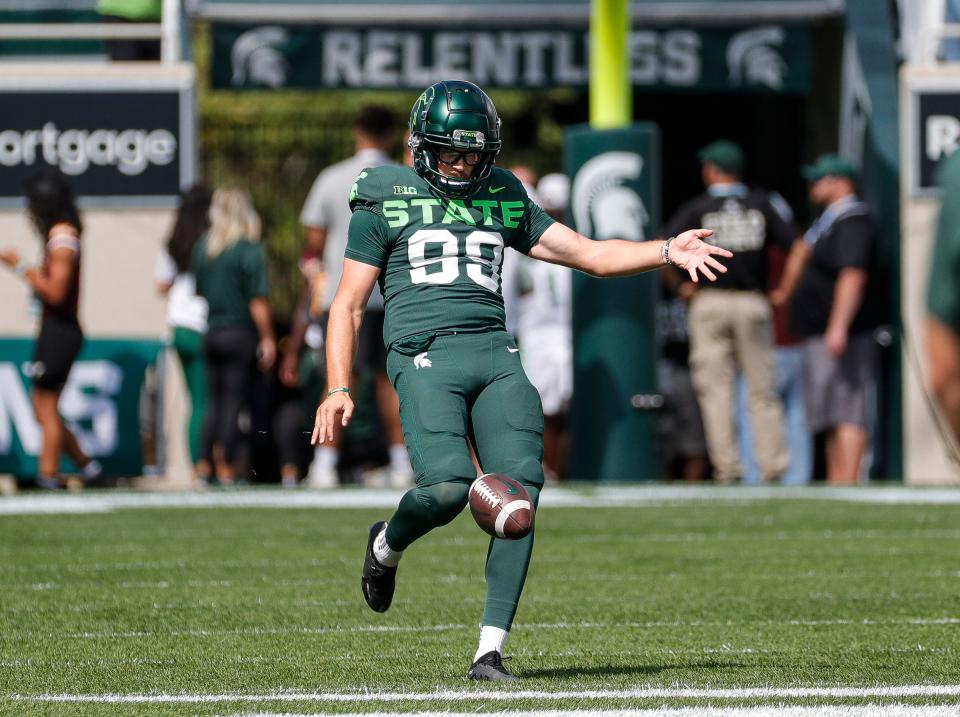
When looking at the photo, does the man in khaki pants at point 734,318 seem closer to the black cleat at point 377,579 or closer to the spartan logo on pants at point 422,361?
the black cleat at point 377,579

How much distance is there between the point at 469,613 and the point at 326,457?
6.76 meters

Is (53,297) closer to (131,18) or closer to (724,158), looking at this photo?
(131,18)

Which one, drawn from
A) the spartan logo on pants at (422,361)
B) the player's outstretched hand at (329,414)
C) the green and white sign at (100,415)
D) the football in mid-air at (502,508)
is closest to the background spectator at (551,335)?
the green and white sign at (100,415)

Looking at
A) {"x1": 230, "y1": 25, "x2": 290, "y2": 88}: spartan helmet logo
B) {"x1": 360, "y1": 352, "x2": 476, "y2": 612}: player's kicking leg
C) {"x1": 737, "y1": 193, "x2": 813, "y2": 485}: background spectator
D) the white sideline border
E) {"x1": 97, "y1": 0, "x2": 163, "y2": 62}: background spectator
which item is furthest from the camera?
{"x1": 230, "y1": 25, "x2": 290, "y2": 88}: spartan helmet logo

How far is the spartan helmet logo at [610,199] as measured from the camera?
13945mm

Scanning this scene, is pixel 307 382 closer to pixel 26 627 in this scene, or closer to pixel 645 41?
pixel 645 41

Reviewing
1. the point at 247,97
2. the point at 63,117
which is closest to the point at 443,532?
the point at 63,117

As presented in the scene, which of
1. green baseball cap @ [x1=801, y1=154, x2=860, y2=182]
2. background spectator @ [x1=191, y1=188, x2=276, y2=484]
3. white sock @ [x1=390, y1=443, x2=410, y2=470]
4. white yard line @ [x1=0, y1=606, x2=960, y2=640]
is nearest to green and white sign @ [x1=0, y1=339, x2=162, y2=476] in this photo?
background spectator @ [x1=191, y1=188, x2=276, y2=484]

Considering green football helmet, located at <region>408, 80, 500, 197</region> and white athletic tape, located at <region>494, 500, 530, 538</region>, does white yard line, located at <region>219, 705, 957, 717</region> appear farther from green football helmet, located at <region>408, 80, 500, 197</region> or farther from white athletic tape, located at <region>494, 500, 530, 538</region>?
green football helmet, located at <region>408, 80, 500, 197</region>

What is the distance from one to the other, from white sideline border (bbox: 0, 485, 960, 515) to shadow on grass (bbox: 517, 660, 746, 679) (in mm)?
5442

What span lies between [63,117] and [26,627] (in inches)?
315

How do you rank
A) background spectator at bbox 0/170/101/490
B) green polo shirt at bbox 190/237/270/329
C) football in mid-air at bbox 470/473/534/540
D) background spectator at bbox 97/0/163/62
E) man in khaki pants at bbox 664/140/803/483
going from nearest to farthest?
football in mid-air at bbox 470/473/534/540 < background spectator at bbox 0/170/101/490 < green polo shirt at bbox 190/237/270/329 < man in khaki pants at bbox 664/140/803/483 < background spectator at bbox 97/0/163/62

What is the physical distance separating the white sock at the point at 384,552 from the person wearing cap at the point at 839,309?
283 inches

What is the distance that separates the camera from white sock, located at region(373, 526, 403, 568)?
6.41 meters
